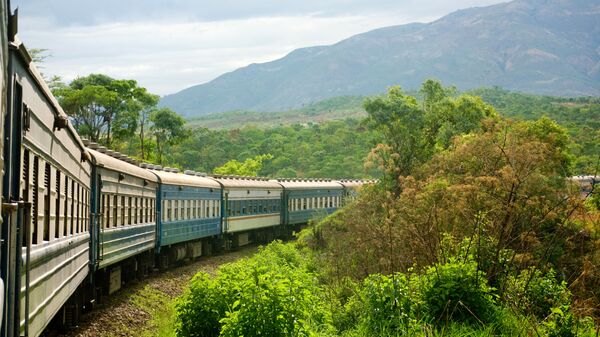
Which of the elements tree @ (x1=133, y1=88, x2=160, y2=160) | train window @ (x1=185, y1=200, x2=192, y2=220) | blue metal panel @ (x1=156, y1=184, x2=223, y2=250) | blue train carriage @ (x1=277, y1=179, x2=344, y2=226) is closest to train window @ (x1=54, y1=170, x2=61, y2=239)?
blue metal panel @ (x1=156, y1=184, x2=223, y2=250)

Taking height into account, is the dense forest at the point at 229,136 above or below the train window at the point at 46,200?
above

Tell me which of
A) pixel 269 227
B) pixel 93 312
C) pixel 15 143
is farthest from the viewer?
pixel 269 227

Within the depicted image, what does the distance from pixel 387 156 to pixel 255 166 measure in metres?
56.8

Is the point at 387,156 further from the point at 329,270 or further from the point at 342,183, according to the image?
the point at 342,183

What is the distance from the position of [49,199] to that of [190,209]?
61.1ft

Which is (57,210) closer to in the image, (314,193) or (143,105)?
(314,193)

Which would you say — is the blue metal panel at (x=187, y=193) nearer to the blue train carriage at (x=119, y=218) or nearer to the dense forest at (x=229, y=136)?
the blue train carriage at (x=119, y=218)

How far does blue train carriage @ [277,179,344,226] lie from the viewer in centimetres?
4072

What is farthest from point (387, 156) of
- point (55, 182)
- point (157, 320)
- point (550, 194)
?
point (55, 182)

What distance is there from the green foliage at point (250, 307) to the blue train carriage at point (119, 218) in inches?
92.2

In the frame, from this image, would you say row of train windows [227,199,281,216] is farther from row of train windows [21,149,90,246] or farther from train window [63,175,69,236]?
train window [63,175,69,236]

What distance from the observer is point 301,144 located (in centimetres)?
10988

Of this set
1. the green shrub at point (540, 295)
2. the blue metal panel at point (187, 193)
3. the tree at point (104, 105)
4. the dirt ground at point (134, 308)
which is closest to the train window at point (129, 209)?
the dirt ground at point (134, 308)

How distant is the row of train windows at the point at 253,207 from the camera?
3269cm
